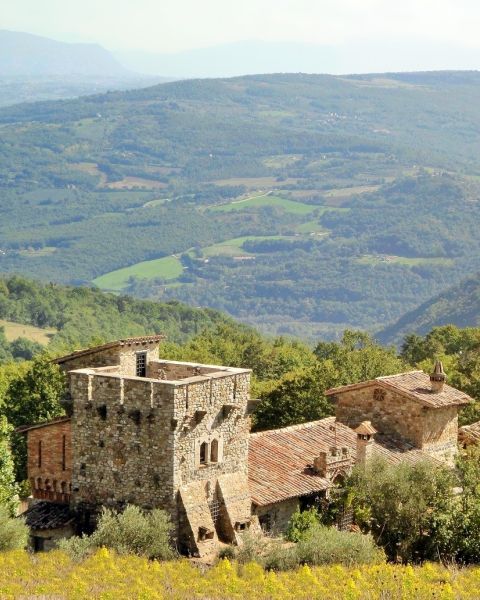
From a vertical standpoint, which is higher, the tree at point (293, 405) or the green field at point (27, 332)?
the tree at point (293, 405)

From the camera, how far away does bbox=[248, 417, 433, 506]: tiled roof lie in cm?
3844

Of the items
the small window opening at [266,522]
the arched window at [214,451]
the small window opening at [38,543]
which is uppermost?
the arched window at [214,451]

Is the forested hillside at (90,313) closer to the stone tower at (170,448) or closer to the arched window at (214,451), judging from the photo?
the stone tower at (170,448)

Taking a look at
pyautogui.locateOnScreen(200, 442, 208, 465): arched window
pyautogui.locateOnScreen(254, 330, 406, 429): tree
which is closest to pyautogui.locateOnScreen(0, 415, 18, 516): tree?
pyautogui.locateOnScreen(200, 442, 208, 465): arched window

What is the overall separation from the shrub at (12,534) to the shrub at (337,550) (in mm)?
6396

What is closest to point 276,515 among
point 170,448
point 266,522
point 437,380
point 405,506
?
point 266,522

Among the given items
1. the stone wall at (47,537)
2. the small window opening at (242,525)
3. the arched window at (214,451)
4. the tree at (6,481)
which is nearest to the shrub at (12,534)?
the stone wall at (47,537)

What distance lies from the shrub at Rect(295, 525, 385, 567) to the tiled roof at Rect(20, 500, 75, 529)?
5.97 m

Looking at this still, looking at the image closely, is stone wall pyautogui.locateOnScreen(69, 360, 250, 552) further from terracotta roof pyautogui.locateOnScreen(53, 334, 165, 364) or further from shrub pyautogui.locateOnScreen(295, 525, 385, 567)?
shrub pyautogui.locateOnScreen(295, 525, 385, 567)

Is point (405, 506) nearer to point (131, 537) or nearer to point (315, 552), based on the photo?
point (315, 552)

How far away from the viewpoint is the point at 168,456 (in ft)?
116

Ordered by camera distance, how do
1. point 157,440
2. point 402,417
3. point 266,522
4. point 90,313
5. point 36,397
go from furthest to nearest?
1. point 90,313
2. point 36,397
3. point 402,417
4. point 266,522
5. point 157,440

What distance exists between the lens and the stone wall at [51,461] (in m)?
37.6

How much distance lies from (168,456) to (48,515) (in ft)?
13.7
